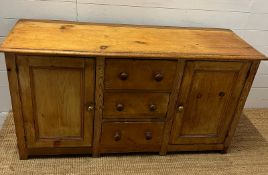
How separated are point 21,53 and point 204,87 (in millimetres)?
932

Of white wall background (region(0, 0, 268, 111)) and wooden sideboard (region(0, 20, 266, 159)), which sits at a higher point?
white wall background (region(0, 0, 268, 111))

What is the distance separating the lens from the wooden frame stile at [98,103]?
1.42m

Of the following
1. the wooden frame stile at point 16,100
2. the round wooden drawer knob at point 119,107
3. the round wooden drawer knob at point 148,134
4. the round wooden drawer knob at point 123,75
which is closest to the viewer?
the wooden frame stile at point 16,100

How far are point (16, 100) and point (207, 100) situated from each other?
39.5 inches

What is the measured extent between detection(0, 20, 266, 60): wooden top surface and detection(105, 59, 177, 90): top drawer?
0.05 m

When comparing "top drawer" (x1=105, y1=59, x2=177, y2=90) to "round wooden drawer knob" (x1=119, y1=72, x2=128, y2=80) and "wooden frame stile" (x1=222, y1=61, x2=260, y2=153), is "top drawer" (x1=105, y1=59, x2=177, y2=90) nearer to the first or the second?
"round wooden drawer knob" (x1=119, y1=72, x2=128, y2=80)

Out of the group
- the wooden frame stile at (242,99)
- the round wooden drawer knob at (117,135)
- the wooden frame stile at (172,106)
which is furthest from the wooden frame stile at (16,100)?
the wooden frame stile at (242,99)

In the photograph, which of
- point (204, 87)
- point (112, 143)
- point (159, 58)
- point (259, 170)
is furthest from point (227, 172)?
point (159, 58)

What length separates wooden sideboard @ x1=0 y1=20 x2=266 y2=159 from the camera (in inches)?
55.9

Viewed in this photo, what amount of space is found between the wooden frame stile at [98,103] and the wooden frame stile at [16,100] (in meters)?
0.38

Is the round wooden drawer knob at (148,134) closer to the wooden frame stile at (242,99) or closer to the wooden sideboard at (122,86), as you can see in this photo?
the wooden sideboard at (122,86)

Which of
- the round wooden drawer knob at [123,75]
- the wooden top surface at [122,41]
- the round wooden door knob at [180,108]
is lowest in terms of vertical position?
the round wooden door knob at [180,108]

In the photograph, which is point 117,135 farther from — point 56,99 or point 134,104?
point 56,99

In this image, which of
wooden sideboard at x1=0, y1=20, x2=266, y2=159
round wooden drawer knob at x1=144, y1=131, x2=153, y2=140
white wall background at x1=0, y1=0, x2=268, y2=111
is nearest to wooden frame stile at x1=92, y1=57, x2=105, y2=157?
wooden sideboard at x1=0, y1=20, x2=266, y2=159
